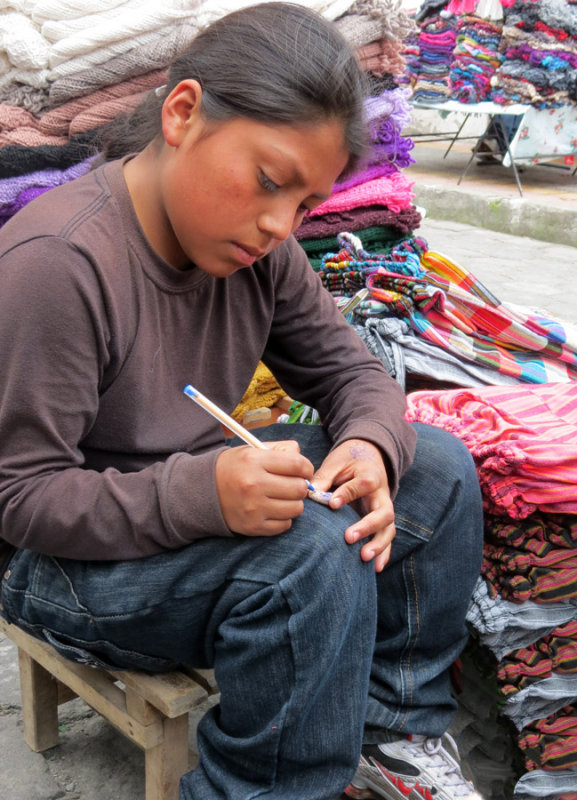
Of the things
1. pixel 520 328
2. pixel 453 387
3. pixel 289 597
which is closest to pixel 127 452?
pixel 289 597

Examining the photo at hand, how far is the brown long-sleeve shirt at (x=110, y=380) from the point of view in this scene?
120 centimetres

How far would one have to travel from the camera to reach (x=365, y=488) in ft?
4.55

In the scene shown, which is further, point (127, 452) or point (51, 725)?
point (51, 725)

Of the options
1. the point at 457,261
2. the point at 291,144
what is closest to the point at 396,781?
the point at 291,144

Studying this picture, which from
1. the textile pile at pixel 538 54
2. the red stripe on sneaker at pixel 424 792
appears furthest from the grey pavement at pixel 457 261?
the textile pile at pixel 538 54

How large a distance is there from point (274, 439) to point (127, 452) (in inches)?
14.3

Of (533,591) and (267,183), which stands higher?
(267,183)

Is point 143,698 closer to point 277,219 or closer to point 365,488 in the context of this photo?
point 365,488

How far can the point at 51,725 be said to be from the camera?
1800mm

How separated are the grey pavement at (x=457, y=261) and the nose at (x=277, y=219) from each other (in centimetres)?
110

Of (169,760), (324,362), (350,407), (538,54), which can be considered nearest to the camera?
(169,760)

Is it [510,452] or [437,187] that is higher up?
[510,452]

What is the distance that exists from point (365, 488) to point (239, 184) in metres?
0.49

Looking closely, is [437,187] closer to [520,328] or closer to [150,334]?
[520,328]
